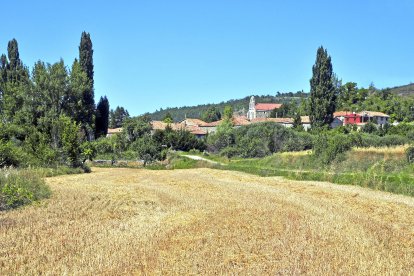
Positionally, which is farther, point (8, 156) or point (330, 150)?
point (330, 150)

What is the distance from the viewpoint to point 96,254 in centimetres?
907

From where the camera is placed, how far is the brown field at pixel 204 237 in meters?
8.45

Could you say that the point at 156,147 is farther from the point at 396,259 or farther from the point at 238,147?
the point at 396,259

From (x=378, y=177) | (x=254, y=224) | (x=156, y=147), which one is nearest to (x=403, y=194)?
(x=378, y=177)

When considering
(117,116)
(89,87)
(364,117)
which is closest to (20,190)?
(89,87)

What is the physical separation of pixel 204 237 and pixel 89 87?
63105mm

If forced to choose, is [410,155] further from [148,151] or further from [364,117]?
[364,117]

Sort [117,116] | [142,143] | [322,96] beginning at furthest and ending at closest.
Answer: [117,116] < [322,96] < [142,143]

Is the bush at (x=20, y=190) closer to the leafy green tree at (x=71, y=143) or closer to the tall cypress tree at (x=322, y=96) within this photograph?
the leafy green tree at (x=71, y=143)

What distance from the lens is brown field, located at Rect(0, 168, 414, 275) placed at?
845 centimetres

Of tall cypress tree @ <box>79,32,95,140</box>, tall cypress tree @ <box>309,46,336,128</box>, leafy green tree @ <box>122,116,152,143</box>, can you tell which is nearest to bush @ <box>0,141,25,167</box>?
tall cypress tree @ <box>79,32,95,140</box>

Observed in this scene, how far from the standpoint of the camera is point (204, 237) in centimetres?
1093

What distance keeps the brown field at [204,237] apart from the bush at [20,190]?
70cm

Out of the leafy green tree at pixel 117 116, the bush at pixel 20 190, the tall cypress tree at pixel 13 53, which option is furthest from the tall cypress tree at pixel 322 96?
the leafy green tree at pixel 117 116
